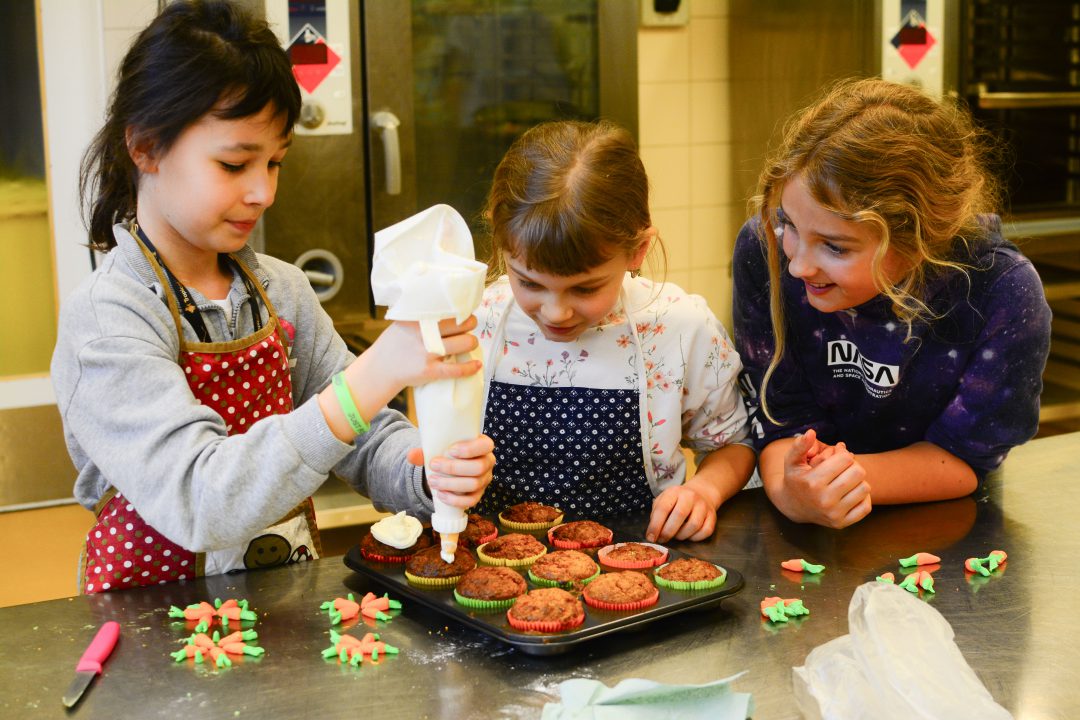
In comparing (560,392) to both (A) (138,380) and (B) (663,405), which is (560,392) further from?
(A) (138,380)

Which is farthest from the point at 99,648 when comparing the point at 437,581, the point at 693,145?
the point at 693,145

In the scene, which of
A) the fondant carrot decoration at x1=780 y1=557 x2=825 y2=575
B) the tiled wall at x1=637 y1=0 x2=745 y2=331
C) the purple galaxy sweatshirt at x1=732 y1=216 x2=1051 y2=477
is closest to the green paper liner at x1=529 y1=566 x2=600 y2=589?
the fondant carrot decoration at x1=780 y1=557 x2=825 y2=575

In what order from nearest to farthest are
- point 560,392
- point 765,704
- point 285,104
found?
point 765,704 < point 285,104 < point 560,392

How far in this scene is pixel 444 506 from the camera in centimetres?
115

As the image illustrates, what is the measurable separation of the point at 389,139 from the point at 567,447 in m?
1.16

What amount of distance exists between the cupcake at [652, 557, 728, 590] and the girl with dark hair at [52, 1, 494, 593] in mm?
213

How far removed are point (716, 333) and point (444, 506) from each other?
60 cm

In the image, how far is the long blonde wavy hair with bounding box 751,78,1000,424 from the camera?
1.38m

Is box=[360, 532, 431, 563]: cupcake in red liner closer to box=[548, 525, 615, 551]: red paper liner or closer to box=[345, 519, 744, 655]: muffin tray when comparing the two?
box=[345, 519, 744, 655]: muffin tray

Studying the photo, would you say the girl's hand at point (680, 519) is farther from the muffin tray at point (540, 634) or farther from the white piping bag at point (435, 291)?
the white piping bag at point (435, 291)

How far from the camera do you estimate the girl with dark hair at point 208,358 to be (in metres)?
1.14

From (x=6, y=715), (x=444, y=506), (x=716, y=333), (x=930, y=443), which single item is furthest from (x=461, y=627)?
(x=930, y=443)

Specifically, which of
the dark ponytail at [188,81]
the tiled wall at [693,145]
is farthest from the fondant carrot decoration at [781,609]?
the tiled wall at [693,145]

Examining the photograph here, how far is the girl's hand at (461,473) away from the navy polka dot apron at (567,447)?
0.45m
